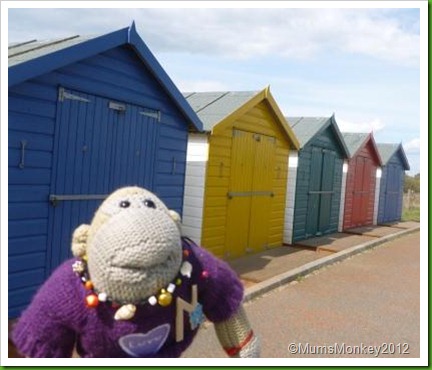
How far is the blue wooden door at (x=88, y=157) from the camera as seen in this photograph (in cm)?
573

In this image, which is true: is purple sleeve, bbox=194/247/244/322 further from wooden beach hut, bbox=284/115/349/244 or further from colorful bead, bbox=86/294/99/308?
wooden beach hut, bbox=284/115/349/244

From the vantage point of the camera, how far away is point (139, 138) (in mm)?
6832

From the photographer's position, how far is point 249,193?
10195 millimetres

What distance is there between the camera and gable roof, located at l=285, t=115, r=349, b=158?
12562mm

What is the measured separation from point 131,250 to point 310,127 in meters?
11.3

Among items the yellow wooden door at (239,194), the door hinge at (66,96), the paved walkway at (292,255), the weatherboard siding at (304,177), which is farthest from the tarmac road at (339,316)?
the door hinge at (66,96)

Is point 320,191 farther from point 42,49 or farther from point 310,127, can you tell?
point 42,49

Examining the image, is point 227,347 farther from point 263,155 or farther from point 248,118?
point 263,155

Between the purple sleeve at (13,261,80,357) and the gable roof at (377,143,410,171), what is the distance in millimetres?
17309

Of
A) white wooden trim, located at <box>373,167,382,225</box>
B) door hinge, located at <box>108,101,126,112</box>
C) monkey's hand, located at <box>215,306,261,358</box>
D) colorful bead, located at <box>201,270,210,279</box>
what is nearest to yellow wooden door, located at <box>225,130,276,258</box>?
door hinge, located at <box>108,101,126,112</box>

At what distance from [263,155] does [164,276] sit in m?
8.39

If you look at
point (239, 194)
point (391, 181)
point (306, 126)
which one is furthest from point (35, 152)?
point (391, 181)

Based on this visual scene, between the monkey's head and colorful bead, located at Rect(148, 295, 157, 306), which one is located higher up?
the monkey's head

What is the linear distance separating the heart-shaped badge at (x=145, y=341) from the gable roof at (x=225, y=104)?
6.02 metres
